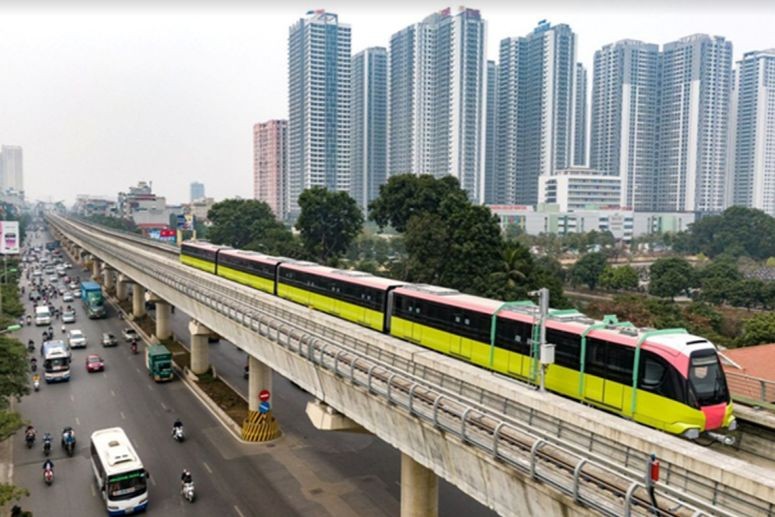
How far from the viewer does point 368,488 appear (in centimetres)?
2688

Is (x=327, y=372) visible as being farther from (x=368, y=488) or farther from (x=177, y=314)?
(x=177, y=314)

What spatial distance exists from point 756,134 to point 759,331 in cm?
17481

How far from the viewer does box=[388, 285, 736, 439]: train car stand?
1488cm

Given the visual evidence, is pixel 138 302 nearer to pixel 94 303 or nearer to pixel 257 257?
pixel 94 303

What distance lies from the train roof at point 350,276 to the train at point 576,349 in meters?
0.11

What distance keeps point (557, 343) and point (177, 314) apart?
64.5m

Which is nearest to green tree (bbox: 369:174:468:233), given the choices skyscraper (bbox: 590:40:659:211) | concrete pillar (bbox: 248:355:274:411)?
concrete pillar (bbox: 248:355:274:411)

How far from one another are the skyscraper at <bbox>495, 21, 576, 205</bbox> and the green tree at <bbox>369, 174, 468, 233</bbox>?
137 metres

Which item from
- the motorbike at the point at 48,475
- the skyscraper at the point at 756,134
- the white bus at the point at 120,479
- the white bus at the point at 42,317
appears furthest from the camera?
the skyscraper at the point at 756,134

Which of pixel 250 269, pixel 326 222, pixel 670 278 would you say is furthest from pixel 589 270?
pixel 250 269

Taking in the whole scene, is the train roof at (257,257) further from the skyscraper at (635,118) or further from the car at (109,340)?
the skyscraper at (635,118)

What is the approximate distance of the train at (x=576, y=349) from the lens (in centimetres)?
1495

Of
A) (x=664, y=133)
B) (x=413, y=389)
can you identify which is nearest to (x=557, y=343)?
(x=413, y=389)

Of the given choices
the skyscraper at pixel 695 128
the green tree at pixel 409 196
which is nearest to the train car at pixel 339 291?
the green tree at pixel 409 196
